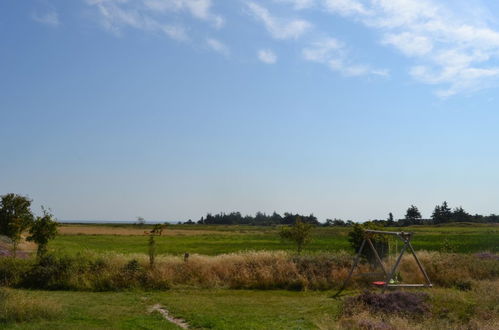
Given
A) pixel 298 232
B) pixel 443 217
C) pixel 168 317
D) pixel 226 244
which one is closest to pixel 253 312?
pixel 168 317

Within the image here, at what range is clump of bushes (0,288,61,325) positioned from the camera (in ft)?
39.2

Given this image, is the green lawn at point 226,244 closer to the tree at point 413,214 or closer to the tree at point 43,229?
the tree at point 43,229

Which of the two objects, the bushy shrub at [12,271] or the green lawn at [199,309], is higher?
the bushy shrub at [12,271]

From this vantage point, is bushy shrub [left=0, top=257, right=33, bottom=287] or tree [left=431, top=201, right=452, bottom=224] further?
tree [left=431, top=201, right=452, bottom=224]

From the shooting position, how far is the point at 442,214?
504ft

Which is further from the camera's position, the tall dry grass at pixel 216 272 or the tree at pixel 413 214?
the tree at pixel 413 214

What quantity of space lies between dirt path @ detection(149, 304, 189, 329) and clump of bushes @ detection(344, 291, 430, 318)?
4.56 m

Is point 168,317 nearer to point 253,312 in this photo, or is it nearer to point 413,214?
point 253,312

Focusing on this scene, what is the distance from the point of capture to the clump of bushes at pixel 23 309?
470 inches

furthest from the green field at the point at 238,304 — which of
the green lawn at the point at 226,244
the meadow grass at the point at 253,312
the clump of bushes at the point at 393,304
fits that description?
the green lawn at the point at 226,244

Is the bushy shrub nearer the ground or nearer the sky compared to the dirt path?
nearer the sky

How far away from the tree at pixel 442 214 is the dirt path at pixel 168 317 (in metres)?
149

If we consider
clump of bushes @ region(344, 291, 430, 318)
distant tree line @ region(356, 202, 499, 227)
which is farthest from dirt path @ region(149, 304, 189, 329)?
distant tree line @ region(356, 202, 499, 227)

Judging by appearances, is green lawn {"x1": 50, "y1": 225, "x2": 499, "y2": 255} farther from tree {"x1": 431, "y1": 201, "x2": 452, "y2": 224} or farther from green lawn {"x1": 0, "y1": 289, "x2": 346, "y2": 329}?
tree {"x1": 431, "y1": 201, "x2": 452, "y2": 224}
